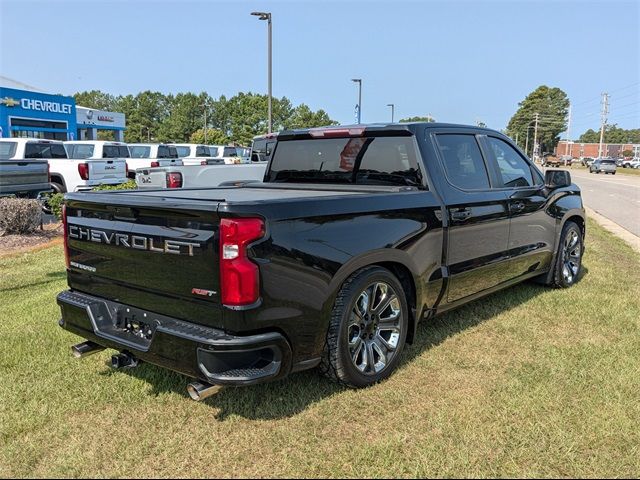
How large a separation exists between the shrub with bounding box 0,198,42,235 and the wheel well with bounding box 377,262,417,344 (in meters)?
7.62

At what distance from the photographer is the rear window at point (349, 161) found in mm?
4250

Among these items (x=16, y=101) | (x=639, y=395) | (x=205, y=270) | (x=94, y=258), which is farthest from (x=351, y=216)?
(x=16, y=101)

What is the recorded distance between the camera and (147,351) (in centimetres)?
312

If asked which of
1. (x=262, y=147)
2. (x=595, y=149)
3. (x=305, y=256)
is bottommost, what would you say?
(x=305, y=256)

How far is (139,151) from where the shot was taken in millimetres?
20281

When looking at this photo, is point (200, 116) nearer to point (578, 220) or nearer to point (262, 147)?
point (262, 147)

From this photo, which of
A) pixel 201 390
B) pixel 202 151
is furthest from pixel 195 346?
pixel 202 151

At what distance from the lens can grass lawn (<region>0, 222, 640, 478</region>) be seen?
2834 millimetres

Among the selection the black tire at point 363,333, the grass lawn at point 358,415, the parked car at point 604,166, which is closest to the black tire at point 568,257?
the grass lawn at point 358,415

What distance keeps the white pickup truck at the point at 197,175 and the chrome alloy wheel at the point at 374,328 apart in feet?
18.8

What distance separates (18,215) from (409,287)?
7.74 m

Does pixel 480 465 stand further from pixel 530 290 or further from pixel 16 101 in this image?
pixel 16 101

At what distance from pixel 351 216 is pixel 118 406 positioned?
1.90 meters

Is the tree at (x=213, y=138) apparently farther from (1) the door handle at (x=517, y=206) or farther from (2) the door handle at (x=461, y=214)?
(2) the door handle at (x=461, y=214)
